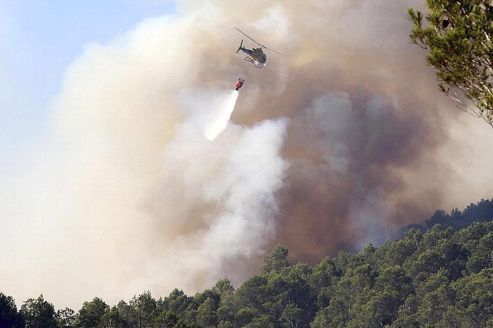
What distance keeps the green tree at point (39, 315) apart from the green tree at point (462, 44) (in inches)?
4416

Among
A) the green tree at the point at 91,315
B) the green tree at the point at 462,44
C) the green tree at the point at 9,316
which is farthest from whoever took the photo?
the green tree at the point at 9,316

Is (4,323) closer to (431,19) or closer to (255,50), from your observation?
(255,50)

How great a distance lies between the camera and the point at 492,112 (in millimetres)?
42844

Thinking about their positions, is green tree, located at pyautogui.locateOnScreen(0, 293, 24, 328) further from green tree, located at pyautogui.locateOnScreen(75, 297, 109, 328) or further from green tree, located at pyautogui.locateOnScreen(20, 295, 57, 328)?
green tree, located at pyautogui.locateOnScreen(75, 297, 109, 328)

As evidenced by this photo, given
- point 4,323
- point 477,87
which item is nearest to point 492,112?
point 477,87

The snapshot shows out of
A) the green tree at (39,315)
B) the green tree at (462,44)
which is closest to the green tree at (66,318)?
the green tree at (39,315)

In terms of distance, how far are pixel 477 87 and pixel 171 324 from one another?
343 feet

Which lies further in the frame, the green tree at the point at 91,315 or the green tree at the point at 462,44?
the green tree at the point at 91,315

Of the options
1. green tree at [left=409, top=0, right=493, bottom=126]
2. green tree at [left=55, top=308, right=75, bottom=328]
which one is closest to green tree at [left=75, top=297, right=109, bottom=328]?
green tree at [left=55, top=308, right=75, bottom=328]

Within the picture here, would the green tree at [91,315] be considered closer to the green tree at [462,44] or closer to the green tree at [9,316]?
the green tree at [9,316]

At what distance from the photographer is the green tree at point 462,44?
142 feet

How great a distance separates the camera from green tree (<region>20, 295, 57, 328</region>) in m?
148

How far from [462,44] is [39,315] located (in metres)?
118

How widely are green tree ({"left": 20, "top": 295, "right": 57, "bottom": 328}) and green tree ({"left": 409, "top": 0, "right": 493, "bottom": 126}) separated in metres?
112
